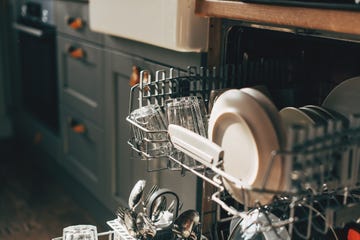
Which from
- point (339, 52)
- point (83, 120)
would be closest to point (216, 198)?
point (339, 52)

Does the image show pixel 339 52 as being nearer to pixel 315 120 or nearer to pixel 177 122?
pixel 315 120

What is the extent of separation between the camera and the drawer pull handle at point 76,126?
2166mm

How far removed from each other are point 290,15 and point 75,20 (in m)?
1.37

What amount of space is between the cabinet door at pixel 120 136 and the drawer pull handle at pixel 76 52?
25 centimetres

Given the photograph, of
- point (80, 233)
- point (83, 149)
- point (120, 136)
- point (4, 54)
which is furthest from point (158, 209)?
point (4, 54)

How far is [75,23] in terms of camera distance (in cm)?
208

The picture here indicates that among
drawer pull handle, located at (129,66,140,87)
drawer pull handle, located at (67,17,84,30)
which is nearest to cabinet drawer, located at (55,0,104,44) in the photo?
drawer pull handle, located at (67,17,84,30)

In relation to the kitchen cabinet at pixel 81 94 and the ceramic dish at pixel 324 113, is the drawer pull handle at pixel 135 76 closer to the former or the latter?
the kitchen cabinet at pixel 81 94

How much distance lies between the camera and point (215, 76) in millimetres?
1148

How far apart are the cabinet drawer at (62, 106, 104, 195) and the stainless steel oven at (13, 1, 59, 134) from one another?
0.61 ft

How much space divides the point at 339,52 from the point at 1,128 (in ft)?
8.71

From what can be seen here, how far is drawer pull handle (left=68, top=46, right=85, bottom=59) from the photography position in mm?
2109

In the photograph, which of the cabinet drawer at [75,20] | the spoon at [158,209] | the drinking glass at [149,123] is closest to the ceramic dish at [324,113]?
the drinking glass at [149,123]

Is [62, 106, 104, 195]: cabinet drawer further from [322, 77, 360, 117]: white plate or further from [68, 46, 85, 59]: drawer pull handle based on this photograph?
[322, 77, 360, 117]: white plate
